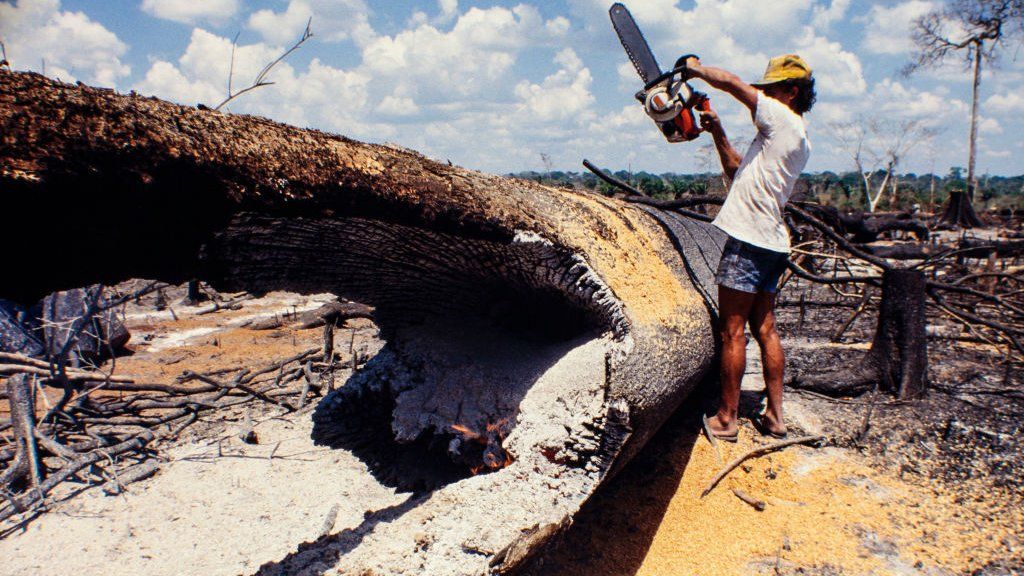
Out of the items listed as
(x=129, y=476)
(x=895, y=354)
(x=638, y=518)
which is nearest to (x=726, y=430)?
(x=638, y=518)

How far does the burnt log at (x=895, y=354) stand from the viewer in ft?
10.6

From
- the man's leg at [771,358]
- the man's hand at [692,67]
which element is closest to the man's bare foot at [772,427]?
the man's leg at [771,358]

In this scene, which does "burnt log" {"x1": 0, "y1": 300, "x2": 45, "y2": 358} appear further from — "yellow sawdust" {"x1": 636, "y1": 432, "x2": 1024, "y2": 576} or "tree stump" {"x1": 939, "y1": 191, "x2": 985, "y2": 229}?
"tree stump" {"x1": 939, "y1": 191, "x2": 985, "y2": 229}

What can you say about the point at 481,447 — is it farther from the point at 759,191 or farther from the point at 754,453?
the point at 759,191

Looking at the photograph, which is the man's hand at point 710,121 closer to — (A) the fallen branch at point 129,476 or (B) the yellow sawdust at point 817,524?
(B) the yellow sawdust at point 817,524

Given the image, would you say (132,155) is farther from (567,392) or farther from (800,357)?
(800,357)

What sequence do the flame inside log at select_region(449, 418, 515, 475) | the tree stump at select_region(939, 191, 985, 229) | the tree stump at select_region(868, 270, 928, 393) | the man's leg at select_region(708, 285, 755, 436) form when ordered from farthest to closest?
the tree stump at select_region(939, 191, 985, 229), the tree stump at select_region(868, 270, 928, 393), the man's leg at select_region(708, 285, 755, 436), the flame inside log at select_region(449, 418, 515, 475)

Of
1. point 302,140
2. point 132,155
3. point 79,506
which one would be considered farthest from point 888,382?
point 79,506

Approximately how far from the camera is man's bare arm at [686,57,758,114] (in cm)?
244

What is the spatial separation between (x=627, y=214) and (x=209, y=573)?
2.42 metres

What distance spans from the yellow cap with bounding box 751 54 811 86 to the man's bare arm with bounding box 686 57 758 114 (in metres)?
0.15

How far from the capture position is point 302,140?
62.0 inches

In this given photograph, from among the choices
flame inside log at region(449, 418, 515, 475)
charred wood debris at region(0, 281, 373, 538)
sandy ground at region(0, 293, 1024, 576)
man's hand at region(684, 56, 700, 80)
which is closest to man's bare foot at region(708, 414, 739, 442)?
sandy ground at region(0, 293, 1024, 576)

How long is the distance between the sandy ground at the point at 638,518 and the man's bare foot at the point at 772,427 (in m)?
0.07
